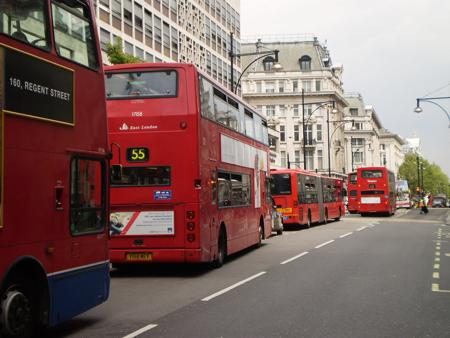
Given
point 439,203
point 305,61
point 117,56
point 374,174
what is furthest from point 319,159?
point 117,56

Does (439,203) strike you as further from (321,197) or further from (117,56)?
(117,56)

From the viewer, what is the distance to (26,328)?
7141 millimetres

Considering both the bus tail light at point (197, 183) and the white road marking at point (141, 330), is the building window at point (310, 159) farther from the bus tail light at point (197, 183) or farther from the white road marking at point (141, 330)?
the white road marking at point (141, 330)

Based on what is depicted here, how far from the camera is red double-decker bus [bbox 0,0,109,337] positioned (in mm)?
6789

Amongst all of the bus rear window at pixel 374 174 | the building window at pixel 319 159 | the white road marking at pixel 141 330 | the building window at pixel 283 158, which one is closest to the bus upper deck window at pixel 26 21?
the white road marking at pixel 141 330

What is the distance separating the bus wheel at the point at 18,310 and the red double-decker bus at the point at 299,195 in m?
23.2

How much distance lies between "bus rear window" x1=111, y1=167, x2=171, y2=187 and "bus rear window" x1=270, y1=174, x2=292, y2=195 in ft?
64.5

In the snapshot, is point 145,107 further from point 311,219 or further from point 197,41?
point 197,41

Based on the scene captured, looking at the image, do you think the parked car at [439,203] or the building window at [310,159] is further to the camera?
the parked car at [439,203]

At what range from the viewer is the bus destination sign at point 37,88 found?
6.77 meters

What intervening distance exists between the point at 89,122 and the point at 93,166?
561 mm

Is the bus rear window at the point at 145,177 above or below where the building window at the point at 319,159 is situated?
below

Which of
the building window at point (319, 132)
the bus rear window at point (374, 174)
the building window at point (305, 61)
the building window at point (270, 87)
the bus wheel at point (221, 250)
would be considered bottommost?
the bus wheel at point (221, 250)

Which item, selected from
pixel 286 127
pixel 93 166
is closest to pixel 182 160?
pixel 93 166
